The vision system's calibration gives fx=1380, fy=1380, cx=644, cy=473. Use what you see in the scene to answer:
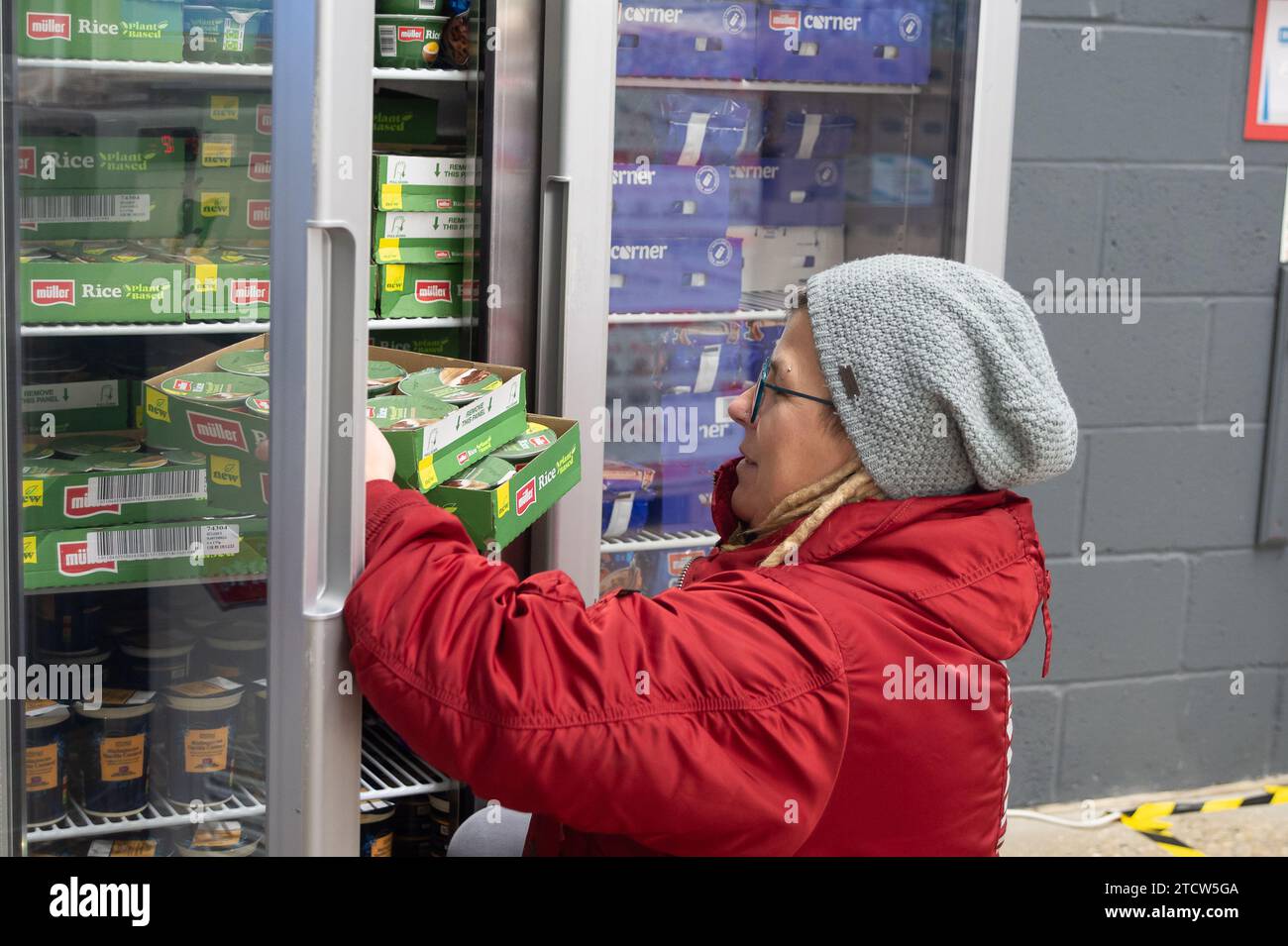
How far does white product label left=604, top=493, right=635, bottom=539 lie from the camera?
10.2 ft

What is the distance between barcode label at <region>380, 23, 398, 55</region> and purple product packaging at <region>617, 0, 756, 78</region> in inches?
18.5

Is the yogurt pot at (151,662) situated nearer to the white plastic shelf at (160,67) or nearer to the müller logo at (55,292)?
the müller logo at (55,292)

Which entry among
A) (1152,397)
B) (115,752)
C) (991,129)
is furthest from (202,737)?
(1152,397)

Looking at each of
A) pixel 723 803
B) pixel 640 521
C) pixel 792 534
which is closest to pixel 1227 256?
pixel 640 521

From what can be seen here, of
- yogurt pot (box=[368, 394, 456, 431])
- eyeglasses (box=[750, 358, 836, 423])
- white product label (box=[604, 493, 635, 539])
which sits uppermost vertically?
eyeglasses (box=[750, 358, 836, 423])

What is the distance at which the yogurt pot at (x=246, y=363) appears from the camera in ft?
5.93

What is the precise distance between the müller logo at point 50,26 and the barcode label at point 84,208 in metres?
0.21

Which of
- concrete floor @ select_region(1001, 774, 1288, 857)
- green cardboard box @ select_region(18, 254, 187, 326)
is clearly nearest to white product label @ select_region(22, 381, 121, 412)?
green cardboard box @ select_region(18, 254, 187, 326)

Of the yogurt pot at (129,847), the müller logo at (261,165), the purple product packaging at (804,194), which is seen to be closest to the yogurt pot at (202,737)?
the yogurt pot at (129,847)

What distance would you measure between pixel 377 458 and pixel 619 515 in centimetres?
151

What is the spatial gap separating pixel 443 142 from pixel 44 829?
1487 mm

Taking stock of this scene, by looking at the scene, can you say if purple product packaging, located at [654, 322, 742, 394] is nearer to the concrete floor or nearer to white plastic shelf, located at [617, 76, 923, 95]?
white plastic shelf, located at [617, 76, 923, 95]

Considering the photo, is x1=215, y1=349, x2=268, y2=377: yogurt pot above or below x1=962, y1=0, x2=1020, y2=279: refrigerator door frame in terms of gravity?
below

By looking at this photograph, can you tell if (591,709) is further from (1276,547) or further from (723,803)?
(1276,547)
